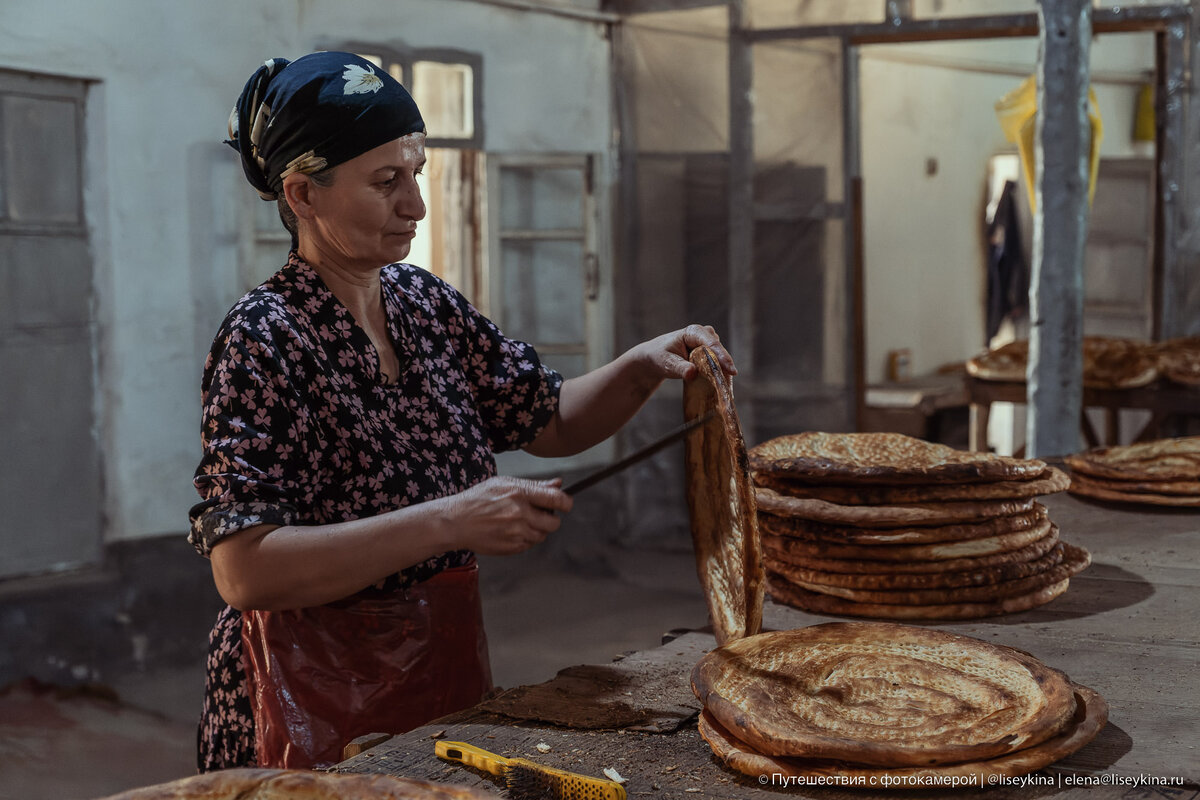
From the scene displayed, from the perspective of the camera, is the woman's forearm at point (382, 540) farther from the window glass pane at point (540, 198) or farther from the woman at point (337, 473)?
the window glass pane at point (540, 198)

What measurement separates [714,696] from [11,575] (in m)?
4.39

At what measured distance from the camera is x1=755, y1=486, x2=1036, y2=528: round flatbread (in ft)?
6.42

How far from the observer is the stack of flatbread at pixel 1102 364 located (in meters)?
5.13

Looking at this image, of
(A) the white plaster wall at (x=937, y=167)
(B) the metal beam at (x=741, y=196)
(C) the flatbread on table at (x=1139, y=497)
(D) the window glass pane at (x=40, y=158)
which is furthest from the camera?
(A) the white plaster wall at (x=937, y=167)

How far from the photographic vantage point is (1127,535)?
2584 millimetres

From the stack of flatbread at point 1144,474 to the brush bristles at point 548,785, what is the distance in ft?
6.45

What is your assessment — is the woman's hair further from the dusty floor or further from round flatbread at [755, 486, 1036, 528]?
the dusty floor

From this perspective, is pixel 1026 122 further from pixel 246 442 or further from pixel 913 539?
pixel 246 442

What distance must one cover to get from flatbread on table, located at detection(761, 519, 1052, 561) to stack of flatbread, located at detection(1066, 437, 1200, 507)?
91 centimetres

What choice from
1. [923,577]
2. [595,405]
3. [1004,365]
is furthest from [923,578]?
[1004,365]

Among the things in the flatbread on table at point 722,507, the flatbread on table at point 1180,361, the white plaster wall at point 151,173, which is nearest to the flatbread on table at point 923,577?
the flatbread on table at point 722,507

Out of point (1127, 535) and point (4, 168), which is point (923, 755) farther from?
point (4, 168)

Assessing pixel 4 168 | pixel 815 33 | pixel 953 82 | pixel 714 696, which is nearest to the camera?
pixel 714 696

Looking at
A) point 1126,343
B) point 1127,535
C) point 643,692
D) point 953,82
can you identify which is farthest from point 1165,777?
point 953,82
